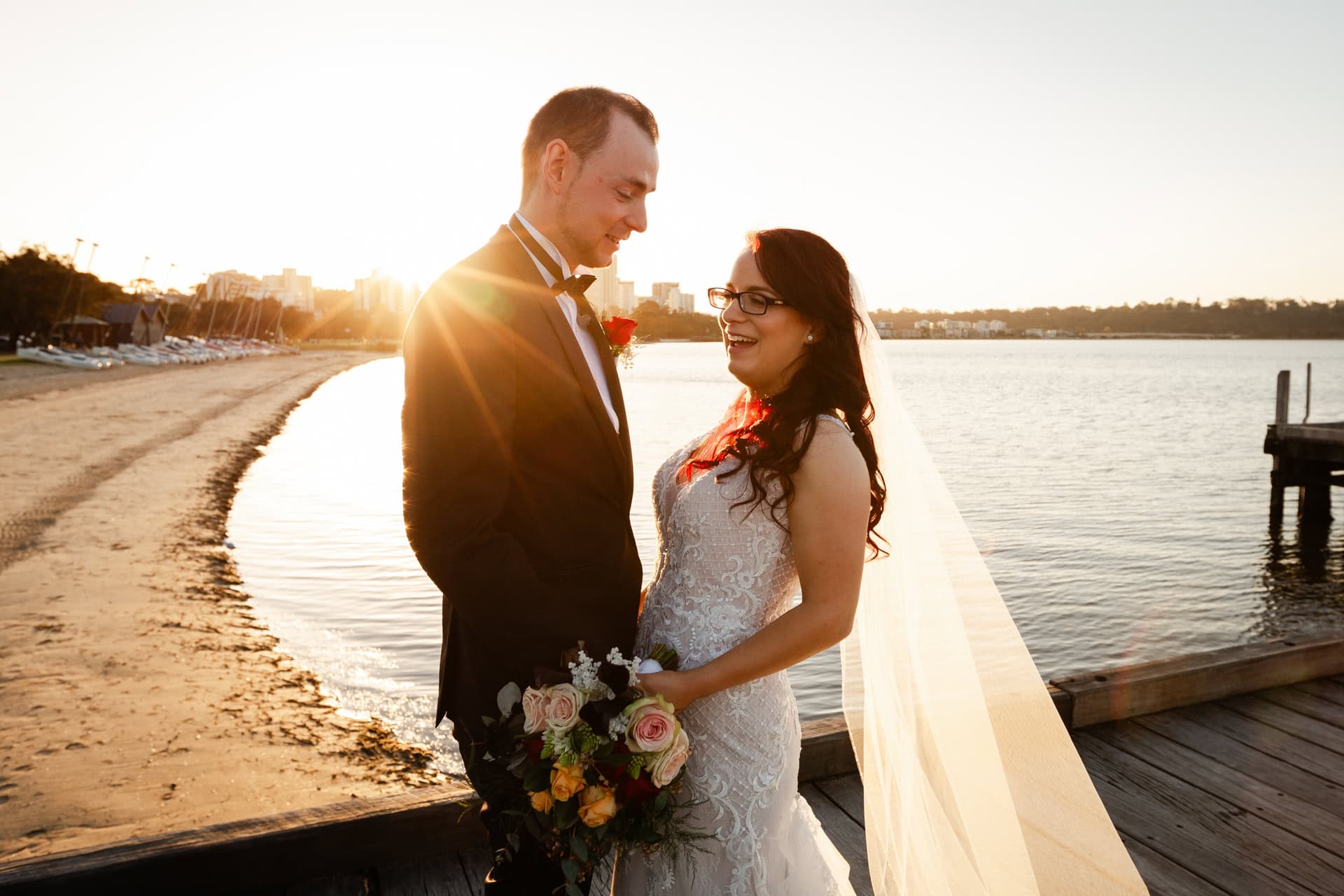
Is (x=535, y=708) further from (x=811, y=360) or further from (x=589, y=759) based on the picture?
(x=811, y=360)

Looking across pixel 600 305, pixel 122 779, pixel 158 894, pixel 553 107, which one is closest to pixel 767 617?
pixel 600 305

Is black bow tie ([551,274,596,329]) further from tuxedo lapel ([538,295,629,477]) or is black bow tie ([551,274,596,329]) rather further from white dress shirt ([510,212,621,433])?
tuxedo lapel ([538,295,629,477])

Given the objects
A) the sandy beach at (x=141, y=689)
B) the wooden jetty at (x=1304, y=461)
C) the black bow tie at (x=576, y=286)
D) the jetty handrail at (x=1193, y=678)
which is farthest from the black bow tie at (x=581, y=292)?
the wooden jetty at (x=1304, y=461)

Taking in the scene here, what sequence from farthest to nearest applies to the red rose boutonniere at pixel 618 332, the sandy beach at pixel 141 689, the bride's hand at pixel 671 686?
the sandy beach at pixel 141 689 → the red rose boutonniere at pixel 618 332 → the bride's hand at pixel 671 686

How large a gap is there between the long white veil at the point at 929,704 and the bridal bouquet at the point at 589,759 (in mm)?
927

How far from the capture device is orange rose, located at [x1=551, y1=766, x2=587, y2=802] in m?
1.87

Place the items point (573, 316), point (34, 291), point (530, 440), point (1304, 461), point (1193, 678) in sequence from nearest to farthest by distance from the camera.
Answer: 1. point (530, 440)
2. point (573, 316)
3. point (1193, 678)
4. point (1304, 461)
5. point (34, 291)

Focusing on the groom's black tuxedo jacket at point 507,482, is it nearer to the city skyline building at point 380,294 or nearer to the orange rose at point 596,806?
the orange rose at point 596,806

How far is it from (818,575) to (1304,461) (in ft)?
65.3

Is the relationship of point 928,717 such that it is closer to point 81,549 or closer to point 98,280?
point 81,549

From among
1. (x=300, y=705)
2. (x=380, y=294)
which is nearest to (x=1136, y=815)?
(x=300, y=705)

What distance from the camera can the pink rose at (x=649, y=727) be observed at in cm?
194

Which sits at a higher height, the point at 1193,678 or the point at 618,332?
the point at 618,332

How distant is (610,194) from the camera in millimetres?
2318
